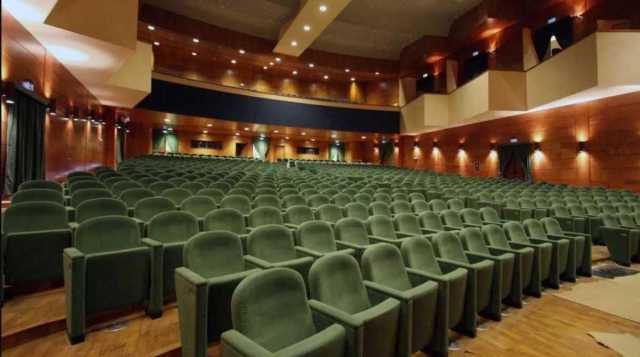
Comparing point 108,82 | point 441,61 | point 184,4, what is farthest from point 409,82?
point 108,82

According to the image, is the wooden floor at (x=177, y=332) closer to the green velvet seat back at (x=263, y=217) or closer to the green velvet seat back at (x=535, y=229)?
the green velvet seat back at (x=535, y=229)

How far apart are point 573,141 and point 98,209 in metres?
11.5

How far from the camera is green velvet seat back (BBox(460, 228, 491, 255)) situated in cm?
→ 310

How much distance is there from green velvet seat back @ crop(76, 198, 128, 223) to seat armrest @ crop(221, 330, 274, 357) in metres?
2.13

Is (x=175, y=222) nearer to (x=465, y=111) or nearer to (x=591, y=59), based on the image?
(x=591, y=59)

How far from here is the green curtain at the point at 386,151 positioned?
18234 mm

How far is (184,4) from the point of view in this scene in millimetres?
12047

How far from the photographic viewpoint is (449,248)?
9.48 feet

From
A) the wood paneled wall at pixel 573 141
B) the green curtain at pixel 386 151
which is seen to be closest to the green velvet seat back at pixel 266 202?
the wood paneled wall at pixel 573 141

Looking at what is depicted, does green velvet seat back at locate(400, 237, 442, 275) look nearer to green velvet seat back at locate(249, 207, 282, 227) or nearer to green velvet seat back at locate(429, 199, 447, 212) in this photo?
green velvet seat back at locate(249, 207, 282, 227)

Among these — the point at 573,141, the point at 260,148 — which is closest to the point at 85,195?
the point at 573,141

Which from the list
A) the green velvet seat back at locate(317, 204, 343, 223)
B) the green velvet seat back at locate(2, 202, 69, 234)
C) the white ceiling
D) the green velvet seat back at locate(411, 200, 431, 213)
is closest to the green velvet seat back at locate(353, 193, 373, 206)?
the green velvet seat back at locate(411, 200, 431, 213)

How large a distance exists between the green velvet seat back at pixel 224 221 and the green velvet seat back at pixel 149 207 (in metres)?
0.66

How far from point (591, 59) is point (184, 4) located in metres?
12.1
